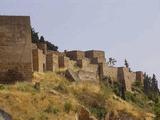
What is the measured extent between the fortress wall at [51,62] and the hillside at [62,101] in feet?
2.19

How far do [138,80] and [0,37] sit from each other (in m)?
22.2

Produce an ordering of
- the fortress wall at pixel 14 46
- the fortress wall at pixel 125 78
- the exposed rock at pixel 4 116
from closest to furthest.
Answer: the exposed rock at pixel 4 116
the fortress wall at pixel 14 46
the fortress wall at pixel 125 78

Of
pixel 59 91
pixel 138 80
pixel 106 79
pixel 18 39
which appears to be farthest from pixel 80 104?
pixel 138 80

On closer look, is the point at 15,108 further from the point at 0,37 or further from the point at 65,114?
the point at 0,37

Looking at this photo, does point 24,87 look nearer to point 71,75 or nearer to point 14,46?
point 14,46

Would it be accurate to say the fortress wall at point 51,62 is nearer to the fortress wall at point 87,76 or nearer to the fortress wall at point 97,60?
the fortress wall at point 87,76

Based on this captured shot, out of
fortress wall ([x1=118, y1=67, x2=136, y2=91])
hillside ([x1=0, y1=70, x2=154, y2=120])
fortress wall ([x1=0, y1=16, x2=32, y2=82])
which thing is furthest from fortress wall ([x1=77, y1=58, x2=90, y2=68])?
fortress wall ([x1=0, y1=16, x2=32, y2=82])

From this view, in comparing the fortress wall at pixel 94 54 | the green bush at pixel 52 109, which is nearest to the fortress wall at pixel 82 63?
the fortress wall at pixel 94 54

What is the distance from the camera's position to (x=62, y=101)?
42531 mm

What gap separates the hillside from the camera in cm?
3991

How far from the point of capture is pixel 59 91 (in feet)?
151

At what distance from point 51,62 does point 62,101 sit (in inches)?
387

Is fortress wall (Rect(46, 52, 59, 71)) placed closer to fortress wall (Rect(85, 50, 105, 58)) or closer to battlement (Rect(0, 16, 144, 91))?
battlement (Rect(0, 16, 144, 91))

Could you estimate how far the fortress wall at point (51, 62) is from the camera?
51.8m
